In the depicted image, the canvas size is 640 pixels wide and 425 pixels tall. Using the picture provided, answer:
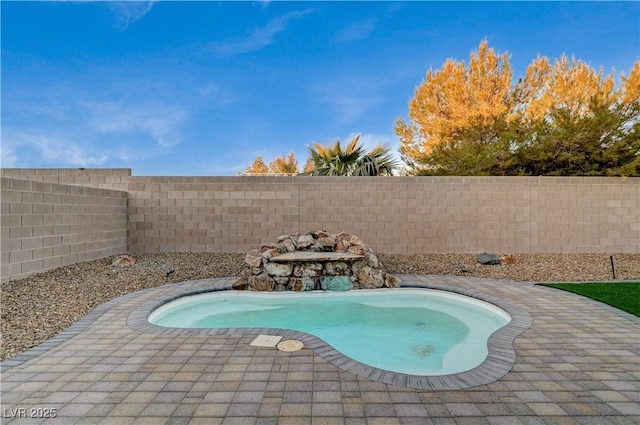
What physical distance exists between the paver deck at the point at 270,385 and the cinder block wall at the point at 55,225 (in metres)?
2.84

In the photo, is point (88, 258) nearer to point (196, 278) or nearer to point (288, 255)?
point (196, 278)

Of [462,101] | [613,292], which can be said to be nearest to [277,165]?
[462,101]

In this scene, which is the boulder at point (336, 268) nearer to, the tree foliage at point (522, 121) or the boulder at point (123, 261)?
the boulder at point (123, 261)

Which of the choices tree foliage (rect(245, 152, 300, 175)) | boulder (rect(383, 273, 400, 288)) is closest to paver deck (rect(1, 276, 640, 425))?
boulder (rect(383, 273, 400, 288))

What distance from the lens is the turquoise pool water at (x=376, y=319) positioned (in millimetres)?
3520

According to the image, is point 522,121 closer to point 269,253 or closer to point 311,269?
point 311,269

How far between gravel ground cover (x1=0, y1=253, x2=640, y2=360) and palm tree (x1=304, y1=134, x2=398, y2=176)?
471 centimetres

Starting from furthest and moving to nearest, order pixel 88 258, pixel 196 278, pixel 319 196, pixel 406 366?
pixel 319 196
pixel 88 258
pixel 196 278
pixel 406 366

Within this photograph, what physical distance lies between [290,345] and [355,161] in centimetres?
963

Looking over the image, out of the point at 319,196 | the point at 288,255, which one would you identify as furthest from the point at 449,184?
the point at 288,255

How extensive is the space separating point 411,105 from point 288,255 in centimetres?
1135

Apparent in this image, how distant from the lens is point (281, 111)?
14.9 metres

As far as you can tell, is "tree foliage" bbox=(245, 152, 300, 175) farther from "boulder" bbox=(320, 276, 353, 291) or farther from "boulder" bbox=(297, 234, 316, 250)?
"boulder" bbox=(320, 276, 353, 291)

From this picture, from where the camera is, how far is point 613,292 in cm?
518
